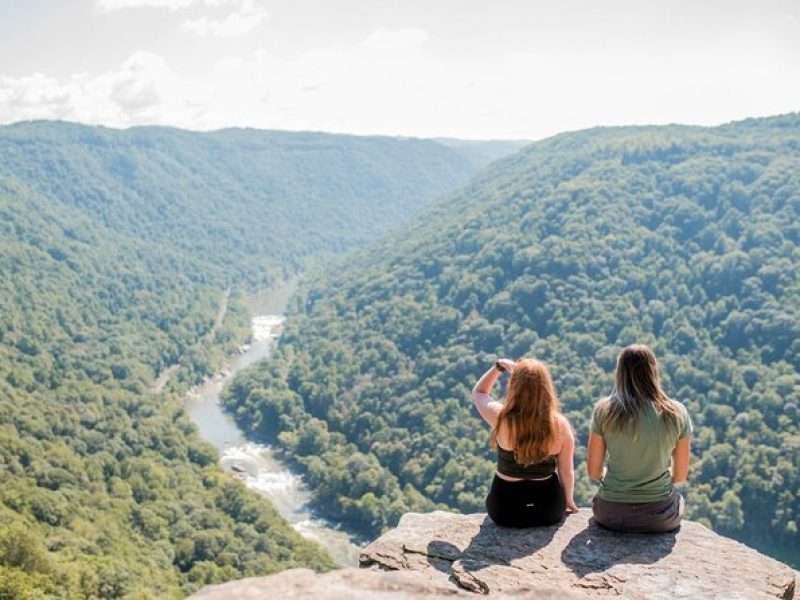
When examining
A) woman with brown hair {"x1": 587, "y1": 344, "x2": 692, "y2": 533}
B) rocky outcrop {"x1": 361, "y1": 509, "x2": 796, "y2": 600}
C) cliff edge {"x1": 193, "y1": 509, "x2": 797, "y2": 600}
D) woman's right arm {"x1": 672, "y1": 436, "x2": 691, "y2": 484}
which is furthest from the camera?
woman's right arm {"x1": 672, "y1": 436, "x2": 691, "y2": 484}

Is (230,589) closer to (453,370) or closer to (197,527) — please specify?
(197,527)

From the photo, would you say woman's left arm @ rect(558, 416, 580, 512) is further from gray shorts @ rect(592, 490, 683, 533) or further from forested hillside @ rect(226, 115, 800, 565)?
forested hillside @ rect(226, 115, 800, 565)

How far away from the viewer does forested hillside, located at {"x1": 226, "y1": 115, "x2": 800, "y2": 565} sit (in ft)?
206

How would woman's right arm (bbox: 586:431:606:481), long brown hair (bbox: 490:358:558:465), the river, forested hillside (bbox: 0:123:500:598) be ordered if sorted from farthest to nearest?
the river < forested hillside (bbox: 0:123:500:598) < woman's right arm (bbox: 586:431:606:481) < long brown hair (bbox: 490:358:558:465)

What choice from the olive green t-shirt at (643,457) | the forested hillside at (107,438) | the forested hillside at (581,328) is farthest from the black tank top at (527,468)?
the forested hillside at (581,328)

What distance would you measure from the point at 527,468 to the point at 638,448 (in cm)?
127

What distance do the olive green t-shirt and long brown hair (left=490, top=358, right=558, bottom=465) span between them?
0.61 metres

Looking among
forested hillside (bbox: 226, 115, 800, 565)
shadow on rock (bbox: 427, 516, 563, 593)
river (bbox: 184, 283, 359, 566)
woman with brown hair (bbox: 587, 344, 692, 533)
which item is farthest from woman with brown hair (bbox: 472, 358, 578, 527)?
forested hillside (bbox: 226, 115, 800, 565)

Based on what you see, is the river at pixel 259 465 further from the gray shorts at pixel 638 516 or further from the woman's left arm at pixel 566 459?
the gray shorts at pixel 638 516

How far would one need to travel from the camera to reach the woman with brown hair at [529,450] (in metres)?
8.01

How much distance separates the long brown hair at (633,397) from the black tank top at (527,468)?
80 cm

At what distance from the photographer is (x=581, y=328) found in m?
84.9

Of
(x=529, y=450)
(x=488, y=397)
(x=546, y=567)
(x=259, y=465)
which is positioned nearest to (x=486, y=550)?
(x=546, y=567)

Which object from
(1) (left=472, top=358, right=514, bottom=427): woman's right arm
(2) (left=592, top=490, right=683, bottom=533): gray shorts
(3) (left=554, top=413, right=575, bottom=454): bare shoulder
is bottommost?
(2) (left=592, top=490, right=683, bottom=533): gray shorts
